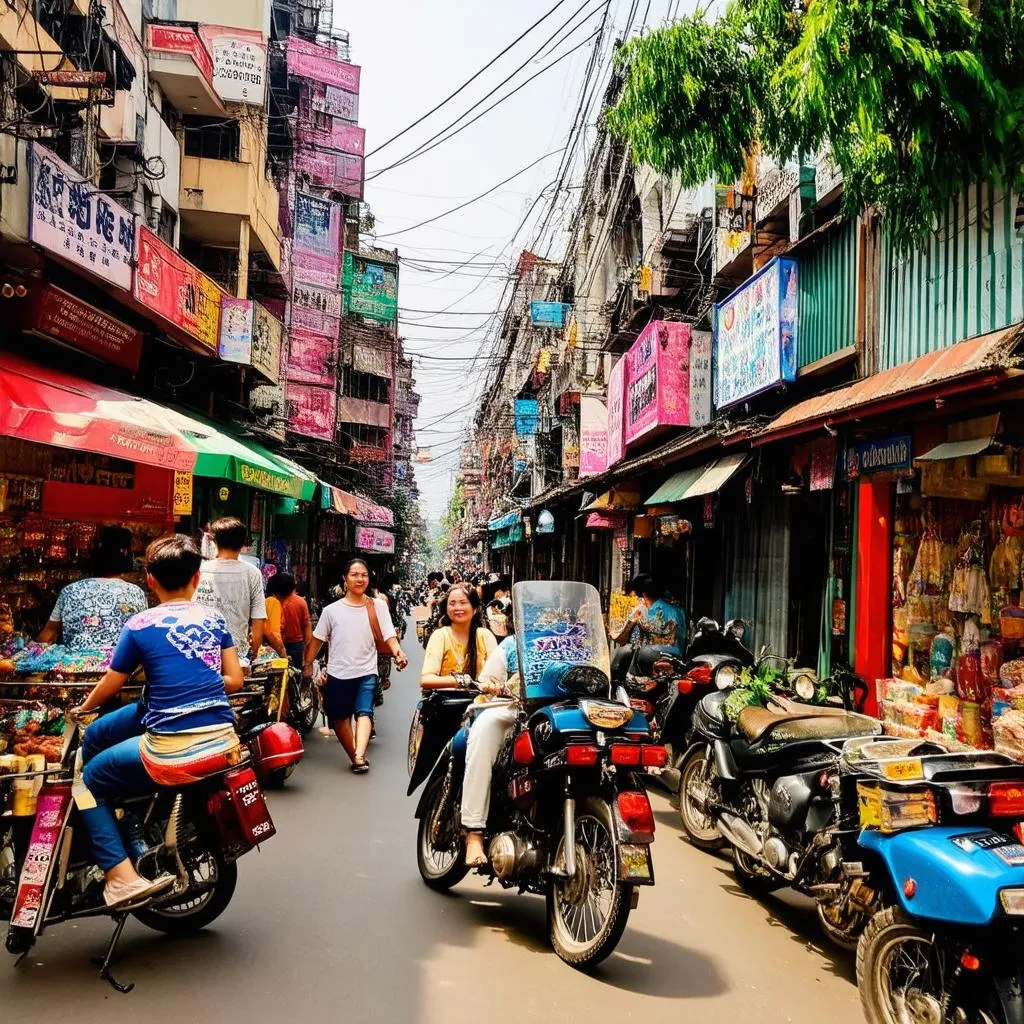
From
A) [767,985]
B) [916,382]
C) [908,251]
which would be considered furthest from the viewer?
[908,251]

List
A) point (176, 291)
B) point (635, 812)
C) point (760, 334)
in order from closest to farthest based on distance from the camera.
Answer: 1. point (635, 812)
2. point (760, 334)
3. point (176, 291)

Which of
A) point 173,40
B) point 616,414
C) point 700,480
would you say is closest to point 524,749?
point 700,480

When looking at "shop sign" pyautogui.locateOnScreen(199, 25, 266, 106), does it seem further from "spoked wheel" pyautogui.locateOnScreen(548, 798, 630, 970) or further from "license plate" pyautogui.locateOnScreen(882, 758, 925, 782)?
"license plate" pyautogui.locateOnScreen(882, 758, 925, 782)

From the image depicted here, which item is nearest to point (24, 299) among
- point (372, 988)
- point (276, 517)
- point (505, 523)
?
point (372, 988)

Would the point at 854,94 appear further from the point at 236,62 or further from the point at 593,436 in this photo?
the point at 593,436

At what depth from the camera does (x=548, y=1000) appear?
3.72m

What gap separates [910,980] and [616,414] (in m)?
14.9

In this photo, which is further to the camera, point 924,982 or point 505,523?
point 505,523

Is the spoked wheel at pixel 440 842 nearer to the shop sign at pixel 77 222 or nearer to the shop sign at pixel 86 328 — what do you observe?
the shop sign at pixel 77 222

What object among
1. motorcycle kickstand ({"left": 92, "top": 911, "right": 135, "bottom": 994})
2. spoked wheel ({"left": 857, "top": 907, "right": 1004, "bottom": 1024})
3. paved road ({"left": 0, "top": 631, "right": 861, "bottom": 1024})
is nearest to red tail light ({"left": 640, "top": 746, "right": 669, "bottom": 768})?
paved road ({"left": 0, "top": 631, "right": 861, "bottom": 1024})

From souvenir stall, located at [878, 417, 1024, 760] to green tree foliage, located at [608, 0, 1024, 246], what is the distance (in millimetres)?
1754

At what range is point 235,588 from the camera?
7.22 metres

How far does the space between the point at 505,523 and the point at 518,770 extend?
32.6 metres

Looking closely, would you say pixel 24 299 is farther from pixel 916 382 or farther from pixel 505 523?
pixel 505 523
